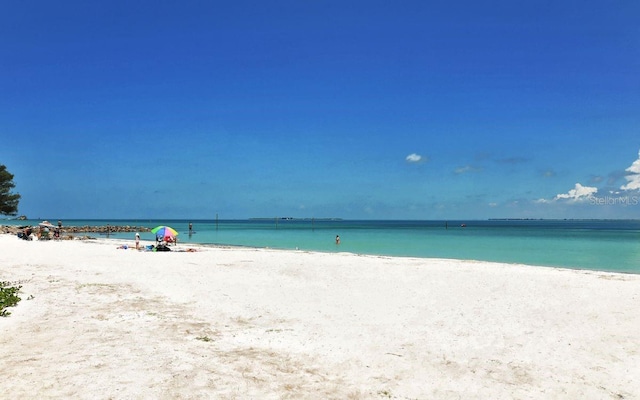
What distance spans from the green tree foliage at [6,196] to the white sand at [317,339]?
2228 inches

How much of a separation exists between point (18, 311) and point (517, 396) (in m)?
11.4

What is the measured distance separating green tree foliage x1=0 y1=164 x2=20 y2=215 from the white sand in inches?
2228

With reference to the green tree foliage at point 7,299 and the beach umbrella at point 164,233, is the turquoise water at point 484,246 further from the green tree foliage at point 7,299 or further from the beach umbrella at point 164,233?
the green tree foliage at point 7,299

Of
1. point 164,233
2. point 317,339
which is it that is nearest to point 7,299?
point 317,339

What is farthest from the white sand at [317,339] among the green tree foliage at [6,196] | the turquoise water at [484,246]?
the green tree foliage at [6,196]

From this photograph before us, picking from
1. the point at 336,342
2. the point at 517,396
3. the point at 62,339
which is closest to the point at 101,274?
the point at 62,339

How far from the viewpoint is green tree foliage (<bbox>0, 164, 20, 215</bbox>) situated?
61.5 m

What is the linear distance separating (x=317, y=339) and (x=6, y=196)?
229 feet

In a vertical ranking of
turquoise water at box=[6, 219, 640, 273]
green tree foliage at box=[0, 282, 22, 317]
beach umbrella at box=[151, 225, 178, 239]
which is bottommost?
turquoise water at box=[6, 219, 640, 273]

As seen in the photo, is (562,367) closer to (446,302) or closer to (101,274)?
(446,302)

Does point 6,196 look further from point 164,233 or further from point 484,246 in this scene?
point 484,246

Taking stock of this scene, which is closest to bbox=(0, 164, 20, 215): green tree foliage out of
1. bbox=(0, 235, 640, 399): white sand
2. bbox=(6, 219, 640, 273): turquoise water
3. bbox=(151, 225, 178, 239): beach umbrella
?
bbox=(6, 219, 640, 273): turquoise water

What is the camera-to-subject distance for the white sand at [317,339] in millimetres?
6656

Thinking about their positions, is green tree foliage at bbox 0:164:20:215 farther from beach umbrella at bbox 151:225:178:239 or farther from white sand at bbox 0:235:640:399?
white sand at bbox 0:235:640:399
